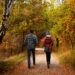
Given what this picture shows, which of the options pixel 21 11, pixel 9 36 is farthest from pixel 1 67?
pixel 9 36

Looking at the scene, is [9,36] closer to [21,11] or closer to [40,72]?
[21,11]

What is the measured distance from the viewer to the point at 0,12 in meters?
23.5

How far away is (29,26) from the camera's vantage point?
111 ft

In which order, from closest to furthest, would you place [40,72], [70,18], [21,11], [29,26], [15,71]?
1. [40,72]
2. [15,71]
3. [70,18]
4. [21,11]
5. [29,26]

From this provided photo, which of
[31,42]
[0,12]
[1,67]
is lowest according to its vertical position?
[1,67]

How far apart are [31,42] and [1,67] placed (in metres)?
2.76

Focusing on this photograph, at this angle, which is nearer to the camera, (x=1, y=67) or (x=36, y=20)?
(x=1, y=67)

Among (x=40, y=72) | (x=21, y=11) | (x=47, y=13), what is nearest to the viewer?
(x=40, y=72)

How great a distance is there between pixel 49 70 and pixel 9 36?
56.3 ft

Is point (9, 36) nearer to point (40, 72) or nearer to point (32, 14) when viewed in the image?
point (32, 14)

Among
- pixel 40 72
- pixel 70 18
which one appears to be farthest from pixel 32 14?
pixel 40 72

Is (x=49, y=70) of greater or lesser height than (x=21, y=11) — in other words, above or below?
below

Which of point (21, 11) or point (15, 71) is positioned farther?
point (21, 11)

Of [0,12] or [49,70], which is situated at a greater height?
[0,12]
